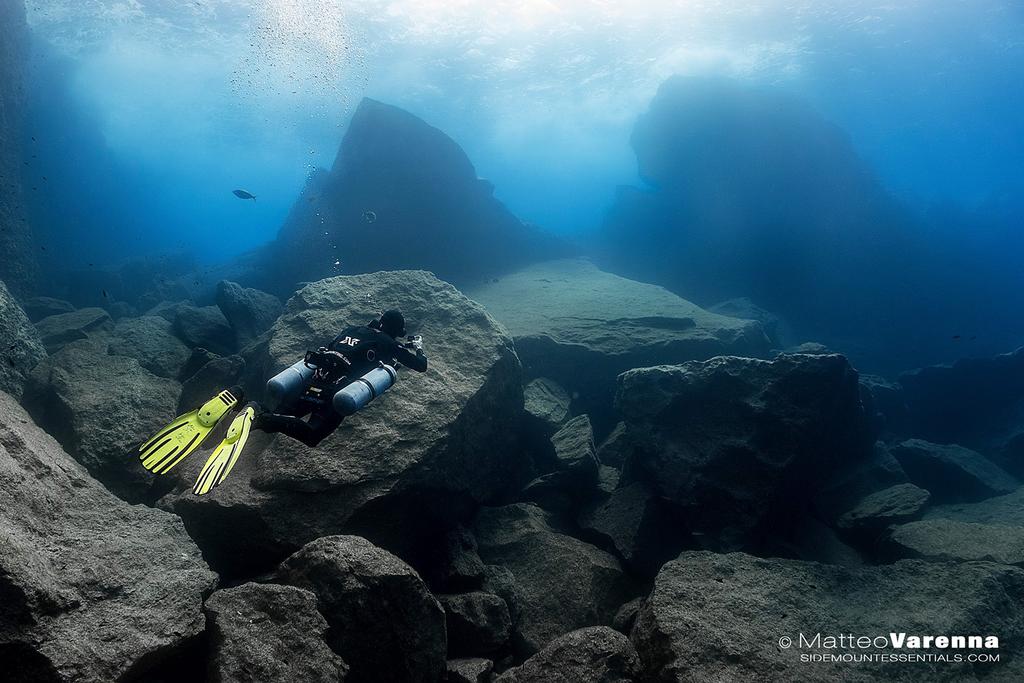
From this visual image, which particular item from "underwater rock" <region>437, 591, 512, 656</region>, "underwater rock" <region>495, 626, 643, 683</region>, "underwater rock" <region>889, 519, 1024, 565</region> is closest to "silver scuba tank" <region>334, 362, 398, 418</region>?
"underwater rock" <region>437, 591, 512, 656</region>

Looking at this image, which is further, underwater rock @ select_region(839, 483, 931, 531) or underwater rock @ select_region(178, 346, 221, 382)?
underwater rock @ select_region(178, 346, 221, 382)

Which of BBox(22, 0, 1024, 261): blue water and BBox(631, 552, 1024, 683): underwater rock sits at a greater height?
BBox(22, 0, 1024, 261): blue water

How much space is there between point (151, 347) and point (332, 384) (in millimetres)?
6737

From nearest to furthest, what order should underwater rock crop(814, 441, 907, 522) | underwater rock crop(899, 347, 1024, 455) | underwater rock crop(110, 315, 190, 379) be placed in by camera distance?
underwater rock crop(814, 441, 907, 522)
underwater rock crop(110, 315, 190, 379)
underwater rock crop(899, 347, 1024, 455)

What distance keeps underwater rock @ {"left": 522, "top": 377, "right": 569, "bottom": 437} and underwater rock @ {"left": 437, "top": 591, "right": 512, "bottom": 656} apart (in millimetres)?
3671

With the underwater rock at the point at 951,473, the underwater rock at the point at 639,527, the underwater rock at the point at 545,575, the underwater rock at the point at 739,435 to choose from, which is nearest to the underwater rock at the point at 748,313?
the underwater rock at the point at 951,473

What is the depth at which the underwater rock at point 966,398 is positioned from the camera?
14797 mm

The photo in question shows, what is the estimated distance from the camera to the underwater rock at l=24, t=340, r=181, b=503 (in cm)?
545

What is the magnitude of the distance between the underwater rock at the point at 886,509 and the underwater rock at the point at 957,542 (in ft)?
1.44

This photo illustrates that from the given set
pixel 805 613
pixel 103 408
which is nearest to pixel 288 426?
pixel 103 408

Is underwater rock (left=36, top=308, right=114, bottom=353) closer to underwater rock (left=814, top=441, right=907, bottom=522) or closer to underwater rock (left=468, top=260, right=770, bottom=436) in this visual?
underwater rock (left=468, top=260, right=770, bottom=436)

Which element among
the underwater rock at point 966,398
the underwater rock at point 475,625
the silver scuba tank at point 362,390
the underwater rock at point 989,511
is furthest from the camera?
the underwater rock at point 966,398

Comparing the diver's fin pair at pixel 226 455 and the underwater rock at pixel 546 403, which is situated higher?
Result: the underwater rock at pixel 546 403

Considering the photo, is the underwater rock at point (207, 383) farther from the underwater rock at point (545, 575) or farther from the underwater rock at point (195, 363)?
the underwater rock at point (545, 575)
